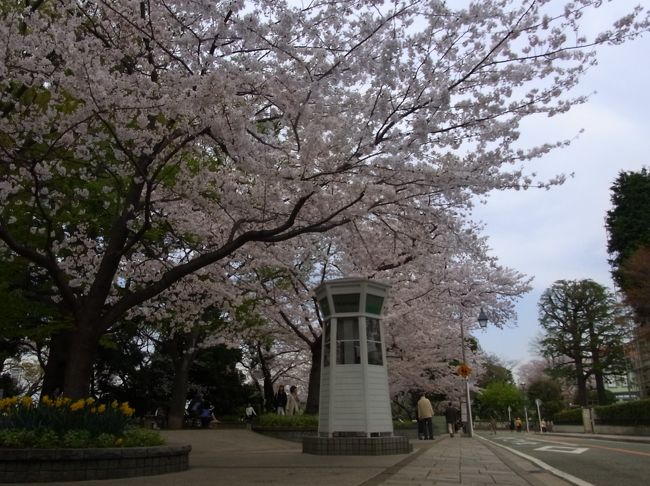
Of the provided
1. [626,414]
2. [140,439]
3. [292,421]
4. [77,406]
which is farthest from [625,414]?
[77,406]

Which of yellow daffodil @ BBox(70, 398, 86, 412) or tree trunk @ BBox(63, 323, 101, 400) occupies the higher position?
tree trunk @ BBox(63, 323, 101, 400)

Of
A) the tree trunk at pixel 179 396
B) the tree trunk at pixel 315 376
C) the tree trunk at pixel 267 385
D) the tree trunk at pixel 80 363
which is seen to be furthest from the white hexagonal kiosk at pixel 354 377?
the tree trunk at pixel 267 385

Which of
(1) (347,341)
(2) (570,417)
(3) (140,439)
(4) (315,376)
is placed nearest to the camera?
(3) (140,439)

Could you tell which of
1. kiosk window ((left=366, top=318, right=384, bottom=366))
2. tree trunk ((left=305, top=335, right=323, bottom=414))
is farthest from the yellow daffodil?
tree trunk ((left=305, top=335, right=323, bottom=414))

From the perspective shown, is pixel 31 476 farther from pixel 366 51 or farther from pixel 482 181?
pixel 482 181

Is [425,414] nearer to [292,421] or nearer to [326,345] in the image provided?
[292,421]

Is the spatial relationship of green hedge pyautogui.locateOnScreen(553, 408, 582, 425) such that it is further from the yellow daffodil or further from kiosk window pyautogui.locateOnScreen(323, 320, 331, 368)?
the yellow daffodil

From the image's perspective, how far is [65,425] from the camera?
6.91m

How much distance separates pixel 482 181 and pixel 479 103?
1.24 meters

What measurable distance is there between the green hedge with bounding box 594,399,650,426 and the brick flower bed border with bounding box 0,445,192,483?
25.4 metres

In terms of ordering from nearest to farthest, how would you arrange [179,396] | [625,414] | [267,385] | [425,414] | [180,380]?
[425,414] → [179,396] → [180,380] → [625,414] → [267,385]

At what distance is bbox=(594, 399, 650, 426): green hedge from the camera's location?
83.6 feet

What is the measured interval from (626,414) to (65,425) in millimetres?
29319

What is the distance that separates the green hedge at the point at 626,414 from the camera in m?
25.5
